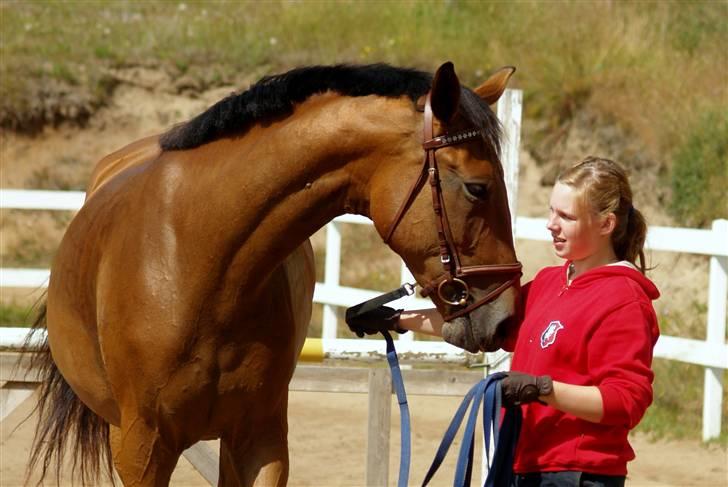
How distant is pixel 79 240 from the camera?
152 inches

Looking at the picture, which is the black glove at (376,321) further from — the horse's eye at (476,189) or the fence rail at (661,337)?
the fence rail at (661,337)

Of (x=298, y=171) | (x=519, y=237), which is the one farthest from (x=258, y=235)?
(x=519, y=237)

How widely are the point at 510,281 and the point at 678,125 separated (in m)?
9.00

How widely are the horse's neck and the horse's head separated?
107 mm

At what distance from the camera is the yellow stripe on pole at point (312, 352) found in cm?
469

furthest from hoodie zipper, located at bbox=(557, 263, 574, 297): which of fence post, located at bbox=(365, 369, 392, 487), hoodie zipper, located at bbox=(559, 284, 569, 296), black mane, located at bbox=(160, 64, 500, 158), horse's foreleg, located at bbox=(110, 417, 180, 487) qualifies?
fence post, located at bbox=(365, 369, 392, 487)

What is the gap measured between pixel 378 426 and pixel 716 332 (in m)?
3.21

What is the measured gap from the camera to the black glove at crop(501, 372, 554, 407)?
255 centimetres

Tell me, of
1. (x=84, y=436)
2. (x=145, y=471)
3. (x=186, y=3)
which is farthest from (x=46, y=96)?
(x=145, y=471)

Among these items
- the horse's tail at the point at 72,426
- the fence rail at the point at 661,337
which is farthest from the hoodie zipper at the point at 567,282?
the horse's tail at the point at 72,426

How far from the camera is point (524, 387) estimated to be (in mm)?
2564

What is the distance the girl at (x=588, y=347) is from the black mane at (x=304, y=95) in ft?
1.11

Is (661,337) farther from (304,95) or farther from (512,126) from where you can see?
(304,95)

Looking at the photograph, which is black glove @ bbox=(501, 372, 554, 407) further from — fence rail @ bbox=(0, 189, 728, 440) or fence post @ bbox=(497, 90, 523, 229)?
fence post @ bbox=(497, 90, 523, 229)
